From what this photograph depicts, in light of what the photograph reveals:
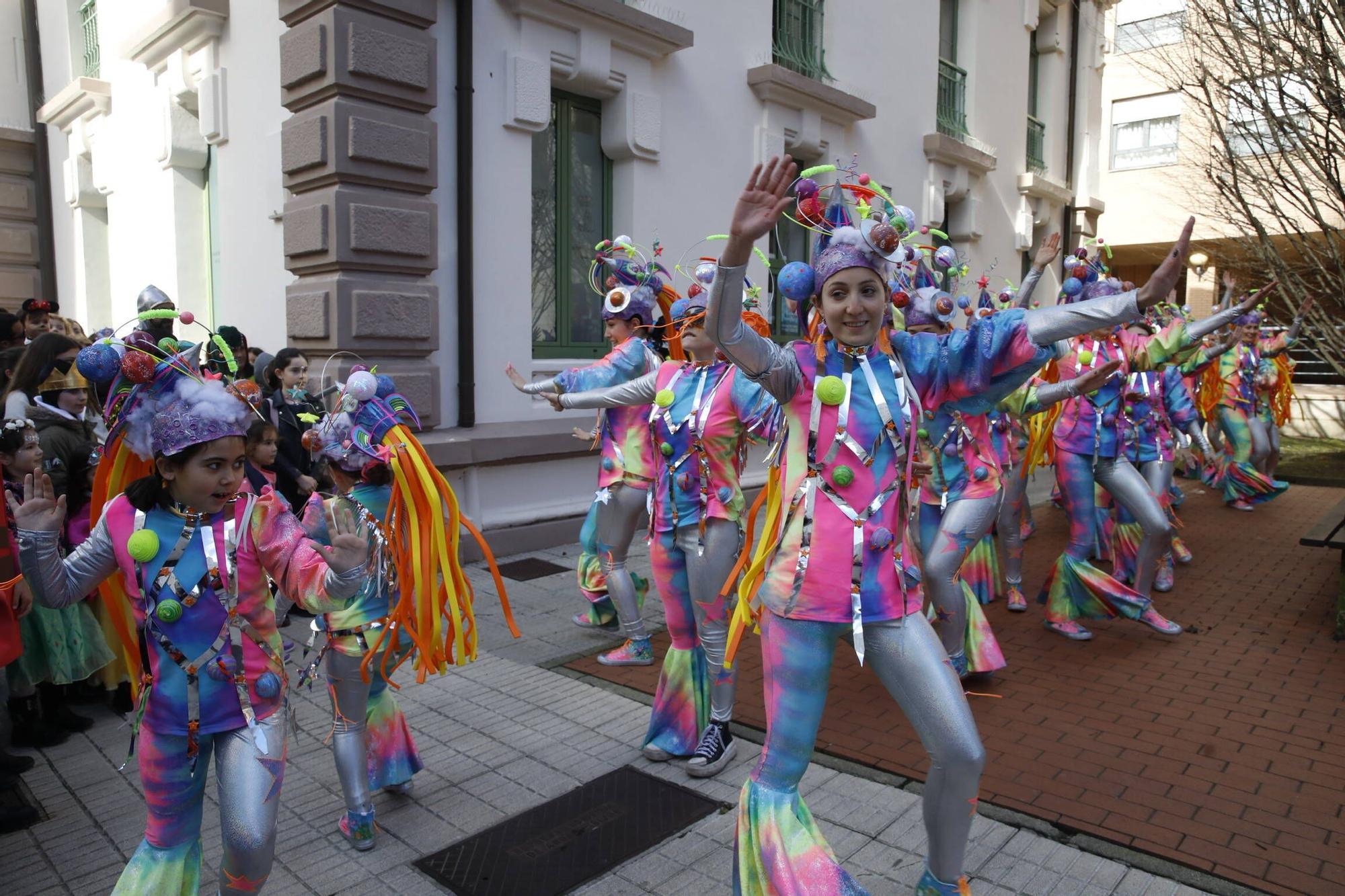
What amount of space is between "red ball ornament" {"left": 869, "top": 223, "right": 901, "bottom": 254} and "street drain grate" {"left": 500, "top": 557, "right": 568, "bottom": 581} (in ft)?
17.1

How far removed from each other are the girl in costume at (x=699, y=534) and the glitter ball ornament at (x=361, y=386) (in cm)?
138

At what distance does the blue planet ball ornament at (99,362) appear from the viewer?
2.59m

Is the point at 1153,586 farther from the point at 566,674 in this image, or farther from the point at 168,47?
the point at 168,47

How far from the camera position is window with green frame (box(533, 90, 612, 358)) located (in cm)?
877

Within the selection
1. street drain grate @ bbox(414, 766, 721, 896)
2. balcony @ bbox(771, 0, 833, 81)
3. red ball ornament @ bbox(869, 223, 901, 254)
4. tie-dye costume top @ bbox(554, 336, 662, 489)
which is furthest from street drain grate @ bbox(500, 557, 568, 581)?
balcony @ bbox(771, 0, 833, 81)

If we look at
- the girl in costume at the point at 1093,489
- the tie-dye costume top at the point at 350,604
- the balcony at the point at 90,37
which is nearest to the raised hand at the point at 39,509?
the tie-dye costume top at the point at 350,604

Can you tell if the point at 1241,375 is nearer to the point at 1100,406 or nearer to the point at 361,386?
the point at 1100,406

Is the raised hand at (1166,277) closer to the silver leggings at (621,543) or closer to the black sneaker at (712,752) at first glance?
the black sneaker at (712,752)

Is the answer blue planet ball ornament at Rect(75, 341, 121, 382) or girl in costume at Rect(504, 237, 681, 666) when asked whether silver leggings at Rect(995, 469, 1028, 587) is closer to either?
girl in costume at Rect(504, 237, 681, 666)

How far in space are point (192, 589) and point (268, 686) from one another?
1.13ft

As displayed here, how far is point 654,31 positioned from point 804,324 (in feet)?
21.9

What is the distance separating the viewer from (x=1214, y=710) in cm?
483

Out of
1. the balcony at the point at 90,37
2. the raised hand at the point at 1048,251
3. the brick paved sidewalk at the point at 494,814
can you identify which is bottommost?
the brick paved sidewalk at the point at 494,814

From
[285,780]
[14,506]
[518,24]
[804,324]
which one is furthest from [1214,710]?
[518,24]
